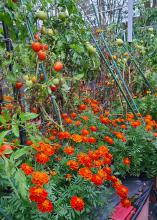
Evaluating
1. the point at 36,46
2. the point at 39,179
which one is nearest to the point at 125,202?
the point at 39,179

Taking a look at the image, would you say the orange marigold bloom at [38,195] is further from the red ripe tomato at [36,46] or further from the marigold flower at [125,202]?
the red ripe tomato at [36,46]

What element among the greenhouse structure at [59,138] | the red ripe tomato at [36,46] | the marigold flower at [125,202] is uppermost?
the red ripe tomato at [36,46]

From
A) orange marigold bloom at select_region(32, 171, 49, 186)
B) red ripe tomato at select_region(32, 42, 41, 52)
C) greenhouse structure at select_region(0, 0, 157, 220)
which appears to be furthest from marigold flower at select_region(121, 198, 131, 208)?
red ripe tomato at select_region(32, 42, 41, 52)

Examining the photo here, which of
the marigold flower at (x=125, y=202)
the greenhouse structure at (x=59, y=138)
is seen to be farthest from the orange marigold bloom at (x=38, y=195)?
the marigold flower at (x=125, y=202)

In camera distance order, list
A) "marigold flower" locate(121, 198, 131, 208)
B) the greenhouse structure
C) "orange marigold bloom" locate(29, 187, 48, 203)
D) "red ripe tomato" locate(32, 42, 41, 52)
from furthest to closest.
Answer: "red ripe tomato" locate(32, 42, 41, 52) → "marigold flower" locate(121, 198, 131, 208) → the greenhouse structure → "orange marigold bloom" locate(29, 187, 48, 203)

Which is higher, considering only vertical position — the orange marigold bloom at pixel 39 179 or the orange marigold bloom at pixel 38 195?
the orange marigold bloom at pixel 39 179

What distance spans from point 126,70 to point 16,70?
5.64ft

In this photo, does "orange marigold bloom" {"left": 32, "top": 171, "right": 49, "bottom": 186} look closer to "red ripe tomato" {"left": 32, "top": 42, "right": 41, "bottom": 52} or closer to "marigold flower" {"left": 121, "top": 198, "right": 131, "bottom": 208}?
"marigold flower" {"left": 121, "top": 198, "right": 131, "bottom": 208}

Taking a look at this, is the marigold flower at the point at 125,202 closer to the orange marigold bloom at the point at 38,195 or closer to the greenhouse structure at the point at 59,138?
the greenhouse structure at the point at 59,138

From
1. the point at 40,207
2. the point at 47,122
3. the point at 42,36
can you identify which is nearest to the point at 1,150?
the point at 40,207

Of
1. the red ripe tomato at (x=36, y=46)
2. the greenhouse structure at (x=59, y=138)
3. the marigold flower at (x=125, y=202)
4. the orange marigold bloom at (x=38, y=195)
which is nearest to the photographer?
the orange marigold bloom at (x=38, y=195)

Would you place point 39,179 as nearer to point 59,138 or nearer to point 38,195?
point 38,195

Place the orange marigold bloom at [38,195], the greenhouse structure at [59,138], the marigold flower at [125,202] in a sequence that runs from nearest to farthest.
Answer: the orange marigold bloom at [38,195]
the greenhouse structure at [59,138]
the marigold flower at [125,202]

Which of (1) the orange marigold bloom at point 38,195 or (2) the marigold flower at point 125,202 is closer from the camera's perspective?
(1) the orange marigold bloom at point 38,195
